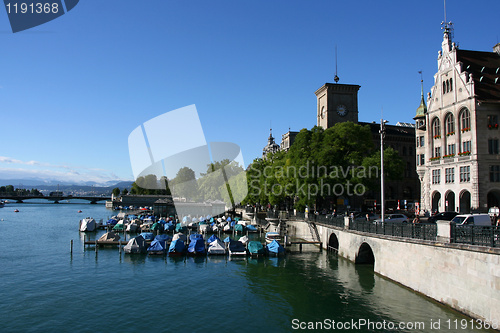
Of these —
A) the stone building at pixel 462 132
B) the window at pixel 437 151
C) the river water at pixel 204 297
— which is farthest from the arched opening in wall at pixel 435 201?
the river water at pixel 204 297

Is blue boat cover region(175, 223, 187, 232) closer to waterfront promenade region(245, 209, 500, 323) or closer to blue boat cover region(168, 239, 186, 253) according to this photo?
blue boat cover region(168, 239, 186, 253)

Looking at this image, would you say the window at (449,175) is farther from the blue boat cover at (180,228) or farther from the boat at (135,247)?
the blue boat cover at (180,228)

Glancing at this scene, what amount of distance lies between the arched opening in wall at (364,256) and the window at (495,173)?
2125cm

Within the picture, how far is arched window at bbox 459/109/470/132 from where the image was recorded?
4853 centimetres

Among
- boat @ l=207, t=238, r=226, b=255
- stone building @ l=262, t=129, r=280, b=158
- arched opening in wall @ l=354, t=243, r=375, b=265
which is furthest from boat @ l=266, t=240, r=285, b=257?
stone building @ l=262, t=129, r=280, b=158

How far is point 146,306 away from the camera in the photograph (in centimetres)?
2616

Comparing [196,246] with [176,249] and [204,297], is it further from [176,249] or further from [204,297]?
[204,297]

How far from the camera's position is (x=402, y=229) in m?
29.2

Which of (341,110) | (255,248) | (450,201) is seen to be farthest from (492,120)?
(341,110)

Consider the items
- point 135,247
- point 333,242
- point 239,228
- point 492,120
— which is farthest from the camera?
point 239,228

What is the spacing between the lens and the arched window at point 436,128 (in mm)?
54350

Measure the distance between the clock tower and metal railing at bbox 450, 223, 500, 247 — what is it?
2419 inches

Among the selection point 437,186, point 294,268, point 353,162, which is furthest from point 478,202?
point 294,268

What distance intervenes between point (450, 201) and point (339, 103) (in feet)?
124
